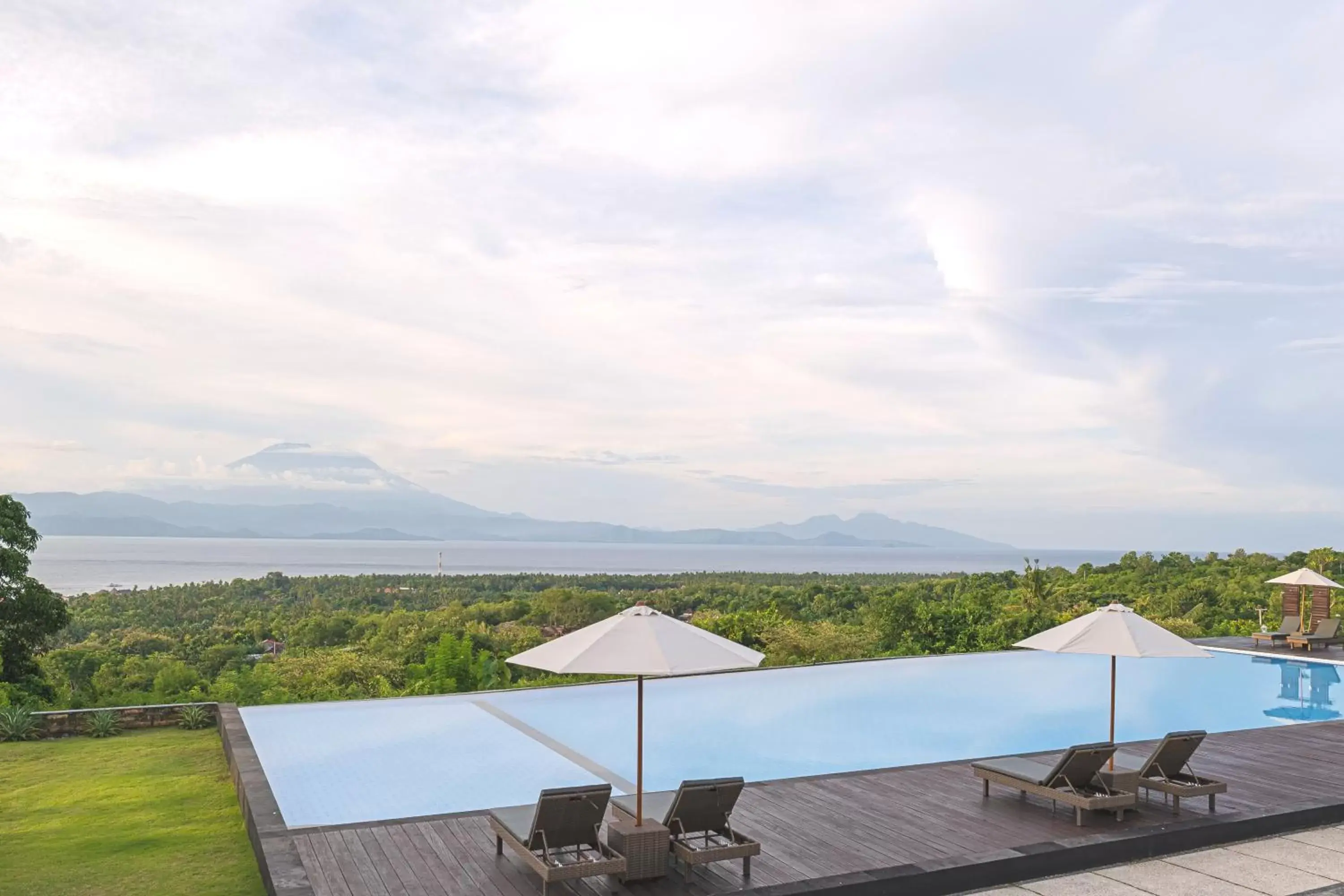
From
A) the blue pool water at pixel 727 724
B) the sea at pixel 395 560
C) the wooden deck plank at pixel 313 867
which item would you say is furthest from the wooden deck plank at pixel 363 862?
the sea at pixel 395 560

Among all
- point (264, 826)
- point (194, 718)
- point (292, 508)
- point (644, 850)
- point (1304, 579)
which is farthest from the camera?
point (292, 508)

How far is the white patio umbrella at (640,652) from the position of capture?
16.6ft

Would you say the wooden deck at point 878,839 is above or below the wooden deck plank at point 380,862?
above

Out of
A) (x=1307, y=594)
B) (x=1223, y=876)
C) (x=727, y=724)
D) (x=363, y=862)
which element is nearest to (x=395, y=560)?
(x=1307, y=594)

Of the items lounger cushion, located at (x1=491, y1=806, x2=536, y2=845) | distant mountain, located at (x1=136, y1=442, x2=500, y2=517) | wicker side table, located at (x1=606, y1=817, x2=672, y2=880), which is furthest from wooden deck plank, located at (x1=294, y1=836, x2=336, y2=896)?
distant mountain, located at (x1=136, y1=442, x2=500, y2=517)

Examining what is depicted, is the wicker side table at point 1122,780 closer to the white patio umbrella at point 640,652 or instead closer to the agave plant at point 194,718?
the white patio umbrella at point 640,652

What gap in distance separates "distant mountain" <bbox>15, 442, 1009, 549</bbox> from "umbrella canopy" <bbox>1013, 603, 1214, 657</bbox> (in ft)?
184

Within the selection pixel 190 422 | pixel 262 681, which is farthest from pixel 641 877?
pixel 190 422

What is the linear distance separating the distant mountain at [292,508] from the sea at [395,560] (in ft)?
6.96

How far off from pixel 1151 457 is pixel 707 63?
20.7 m

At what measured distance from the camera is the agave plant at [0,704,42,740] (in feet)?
30.9

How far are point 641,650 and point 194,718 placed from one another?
280 inches

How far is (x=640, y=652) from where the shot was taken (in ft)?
16.9

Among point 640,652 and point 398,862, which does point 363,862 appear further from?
point 640,652
